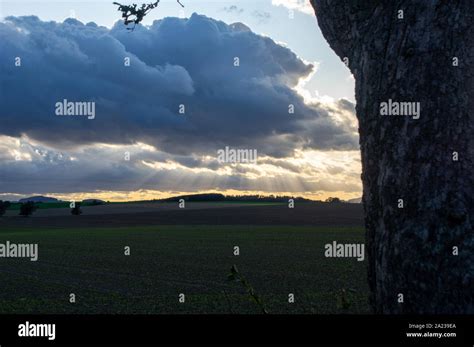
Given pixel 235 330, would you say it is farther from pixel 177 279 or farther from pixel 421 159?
pixel 177 279

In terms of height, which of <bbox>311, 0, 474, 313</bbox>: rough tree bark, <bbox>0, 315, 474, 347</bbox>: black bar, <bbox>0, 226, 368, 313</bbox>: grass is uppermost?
<bbox>311, 0, 474, 313</bbox>: rough tree bark

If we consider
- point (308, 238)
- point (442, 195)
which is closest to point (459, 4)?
point (442, 195)

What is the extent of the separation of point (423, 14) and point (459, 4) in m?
0.28

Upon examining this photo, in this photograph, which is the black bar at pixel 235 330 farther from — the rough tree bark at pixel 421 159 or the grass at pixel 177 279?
the grass at pixel 177 279

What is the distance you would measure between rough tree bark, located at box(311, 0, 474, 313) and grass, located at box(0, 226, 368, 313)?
60 centimetres

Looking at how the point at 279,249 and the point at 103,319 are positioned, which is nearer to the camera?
the point at 103,319

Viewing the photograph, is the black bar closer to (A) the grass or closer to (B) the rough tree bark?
(B) the rough tree bark

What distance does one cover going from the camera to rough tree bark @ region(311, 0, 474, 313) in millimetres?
3887

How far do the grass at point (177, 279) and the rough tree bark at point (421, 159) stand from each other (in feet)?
1.98

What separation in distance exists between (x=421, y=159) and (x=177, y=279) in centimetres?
2000

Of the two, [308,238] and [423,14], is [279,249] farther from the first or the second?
[423,14]

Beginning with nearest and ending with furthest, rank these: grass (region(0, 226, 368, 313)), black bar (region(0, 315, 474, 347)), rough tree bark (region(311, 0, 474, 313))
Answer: black bar (region(0, 315, 474, 347))
rough tree bark (region(311, 0, 474, 313))
grass (region(0, 226, 368, 313))

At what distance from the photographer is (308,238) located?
46062mm

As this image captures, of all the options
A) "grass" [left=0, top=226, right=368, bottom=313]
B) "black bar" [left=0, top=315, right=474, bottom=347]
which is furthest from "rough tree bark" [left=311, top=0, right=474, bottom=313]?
"grass" [left=0, top=226, right=368, bottom=313]
